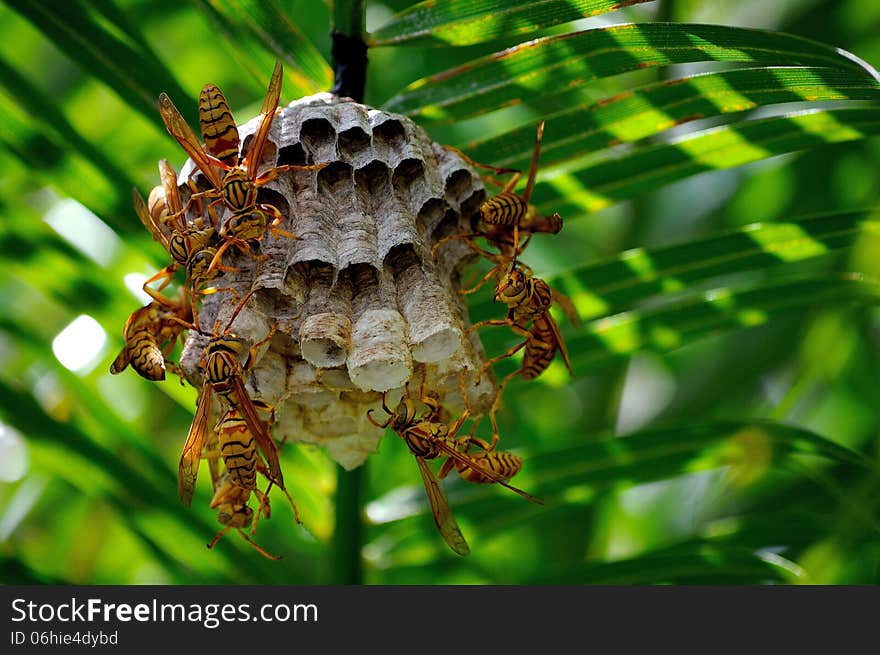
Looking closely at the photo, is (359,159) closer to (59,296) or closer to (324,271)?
(324,271)

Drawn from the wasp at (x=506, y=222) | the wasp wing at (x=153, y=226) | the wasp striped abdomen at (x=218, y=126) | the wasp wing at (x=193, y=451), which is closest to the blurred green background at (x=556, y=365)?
the wasp at (x=506, y=222)

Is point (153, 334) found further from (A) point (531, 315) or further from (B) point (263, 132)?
(A) point (531, 315)

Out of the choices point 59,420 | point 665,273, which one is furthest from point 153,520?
point 665,273

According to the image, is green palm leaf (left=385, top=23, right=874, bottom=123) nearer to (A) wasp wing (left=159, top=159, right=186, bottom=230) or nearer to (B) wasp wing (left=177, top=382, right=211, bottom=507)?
(A) wasp wing (left=159, top=159, right=186, bottom=230)

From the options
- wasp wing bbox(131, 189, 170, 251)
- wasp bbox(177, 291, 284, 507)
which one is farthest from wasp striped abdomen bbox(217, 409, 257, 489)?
wasp wing bbox(131, 189, 170, 251)

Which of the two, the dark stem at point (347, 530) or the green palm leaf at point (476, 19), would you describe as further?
the dark stem at point (347, 530)

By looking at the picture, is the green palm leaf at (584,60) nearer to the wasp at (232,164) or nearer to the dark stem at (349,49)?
the dark stem at (349,49)

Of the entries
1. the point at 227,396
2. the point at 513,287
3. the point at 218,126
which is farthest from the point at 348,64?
the point at 227,396
